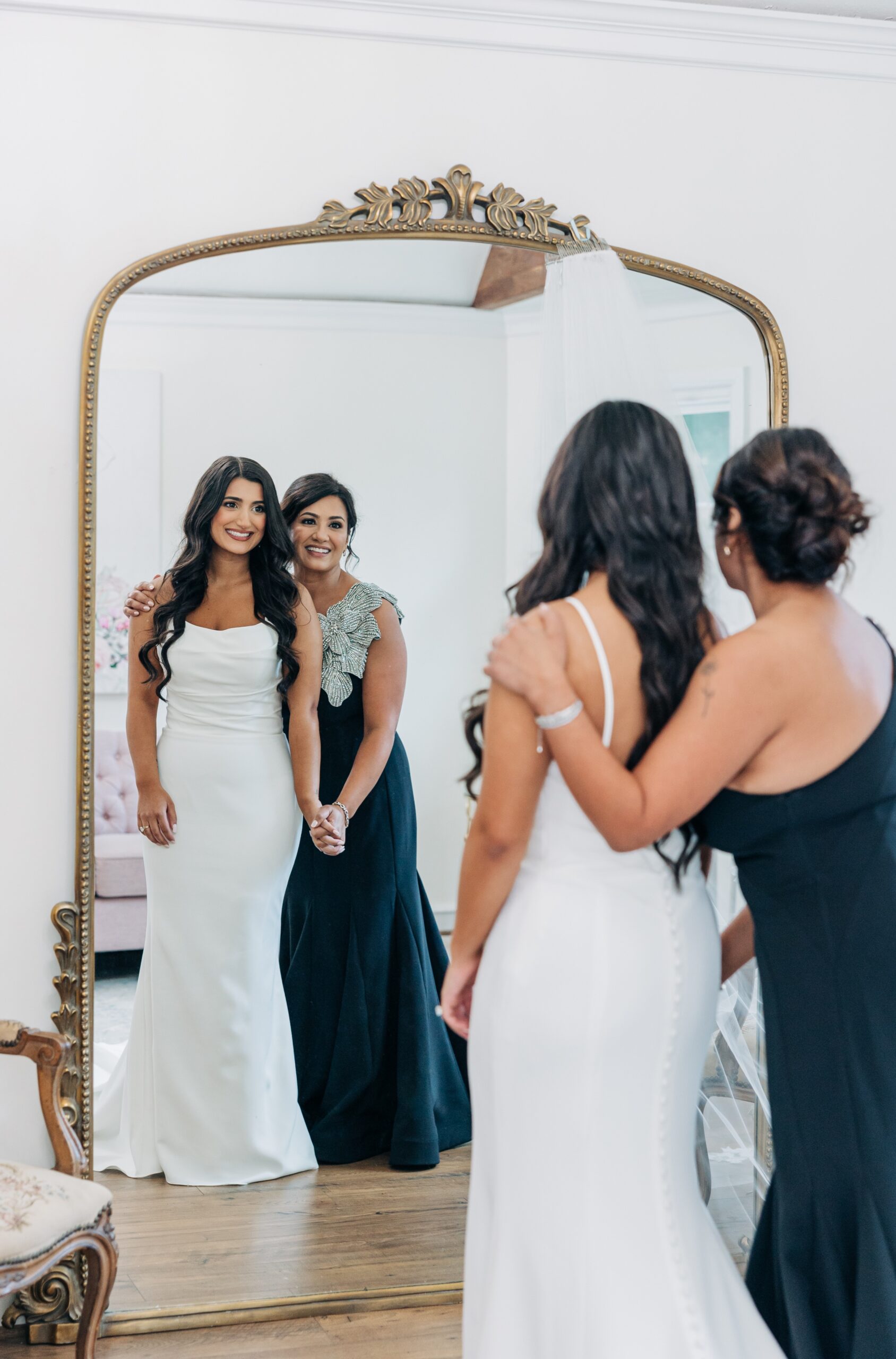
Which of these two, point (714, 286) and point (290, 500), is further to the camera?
point (714, 286)

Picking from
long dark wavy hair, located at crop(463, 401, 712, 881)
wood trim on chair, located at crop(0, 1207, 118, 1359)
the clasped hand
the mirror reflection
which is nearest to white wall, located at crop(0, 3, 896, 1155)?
the mirror reflection

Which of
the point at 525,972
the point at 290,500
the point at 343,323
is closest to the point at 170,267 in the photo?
the point at 343,323

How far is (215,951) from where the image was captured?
237 cm

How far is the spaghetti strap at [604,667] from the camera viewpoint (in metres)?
1.54

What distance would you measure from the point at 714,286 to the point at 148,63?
3.83 ft

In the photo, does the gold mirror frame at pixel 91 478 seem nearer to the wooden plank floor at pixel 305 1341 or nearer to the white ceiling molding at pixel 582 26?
the wooden plank floor at pixel 305 1341

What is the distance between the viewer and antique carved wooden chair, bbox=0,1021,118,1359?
6.26 feet

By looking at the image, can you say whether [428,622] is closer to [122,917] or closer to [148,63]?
[122,917]

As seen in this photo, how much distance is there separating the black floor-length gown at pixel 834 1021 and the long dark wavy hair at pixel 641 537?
0.15 meters

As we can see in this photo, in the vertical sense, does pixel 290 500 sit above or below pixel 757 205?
below

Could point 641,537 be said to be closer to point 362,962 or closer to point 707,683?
point 707,683

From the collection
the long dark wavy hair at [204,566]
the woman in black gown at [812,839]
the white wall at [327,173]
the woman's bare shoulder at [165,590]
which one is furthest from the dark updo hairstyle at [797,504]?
→ the woman's bare shoulder at [165,590]

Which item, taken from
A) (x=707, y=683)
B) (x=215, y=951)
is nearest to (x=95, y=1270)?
(x=215, y=951)

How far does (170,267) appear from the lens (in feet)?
7.59
